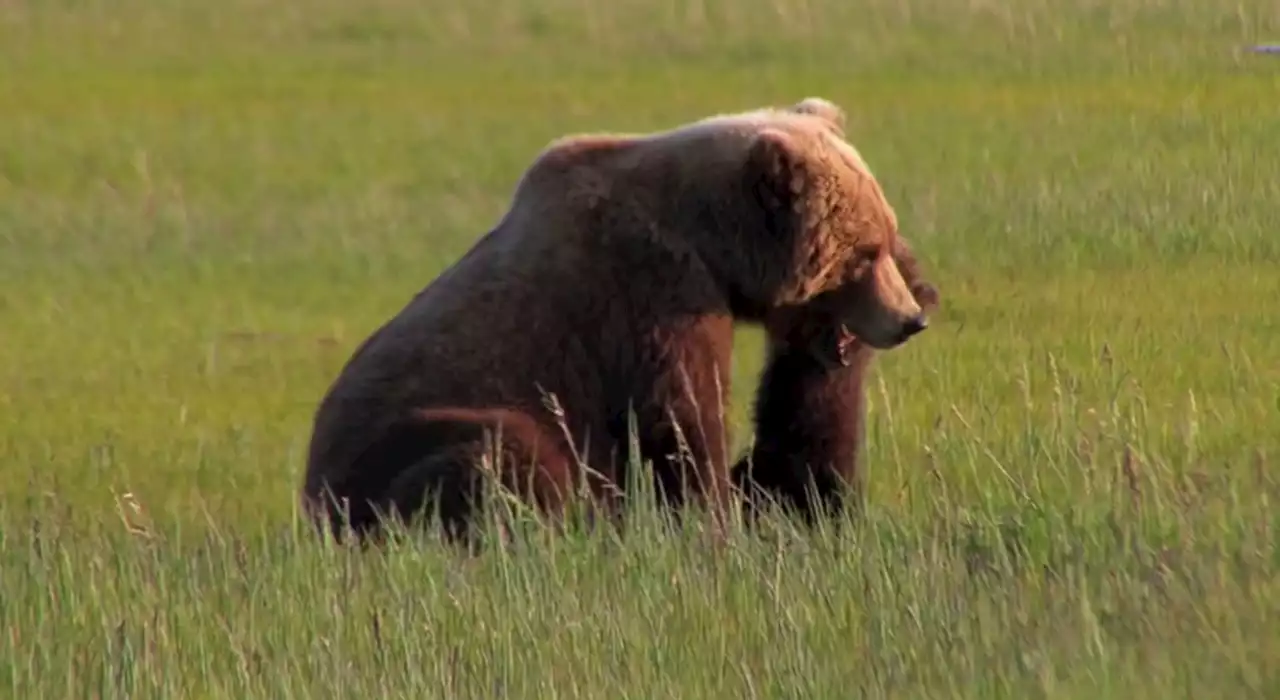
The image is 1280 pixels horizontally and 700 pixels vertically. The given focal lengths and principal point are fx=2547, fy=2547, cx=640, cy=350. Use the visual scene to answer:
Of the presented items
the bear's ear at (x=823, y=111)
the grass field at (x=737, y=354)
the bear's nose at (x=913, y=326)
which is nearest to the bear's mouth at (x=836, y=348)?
the bear's nose at (x=913, y=326)

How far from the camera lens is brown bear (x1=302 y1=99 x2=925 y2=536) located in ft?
17.9

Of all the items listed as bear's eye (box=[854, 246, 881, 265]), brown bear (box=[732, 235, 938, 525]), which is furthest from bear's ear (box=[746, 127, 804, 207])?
brown bear (box=[732, 235, 938, 525])

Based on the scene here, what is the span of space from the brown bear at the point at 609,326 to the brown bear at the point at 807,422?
131 mm

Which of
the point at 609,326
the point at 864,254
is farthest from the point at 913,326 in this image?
the point at 609,326

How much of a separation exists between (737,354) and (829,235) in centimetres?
294

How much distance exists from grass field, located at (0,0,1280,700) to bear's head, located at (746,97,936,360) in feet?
1.35

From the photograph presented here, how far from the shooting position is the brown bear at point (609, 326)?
17.9ft

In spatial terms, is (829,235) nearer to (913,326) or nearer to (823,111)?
(913,326)

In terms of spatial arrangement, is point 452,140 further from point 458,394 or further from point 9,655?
point 9,655

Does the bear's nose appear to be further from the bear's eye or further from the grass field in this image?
the grass field

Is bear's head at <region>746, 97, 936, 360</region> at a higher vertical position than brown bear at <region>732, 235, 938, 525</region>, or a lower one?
higher

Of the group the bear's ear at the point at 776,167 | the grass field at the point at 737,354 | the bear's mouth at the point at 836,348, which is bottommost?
the grass field at the point at 737,354

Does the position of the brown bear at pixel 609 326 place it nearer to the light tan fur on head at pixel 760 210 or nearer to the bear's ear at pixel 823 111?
the light tan fur on head at pixel 760 210

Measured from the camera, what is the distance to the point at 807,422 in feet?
18.8
